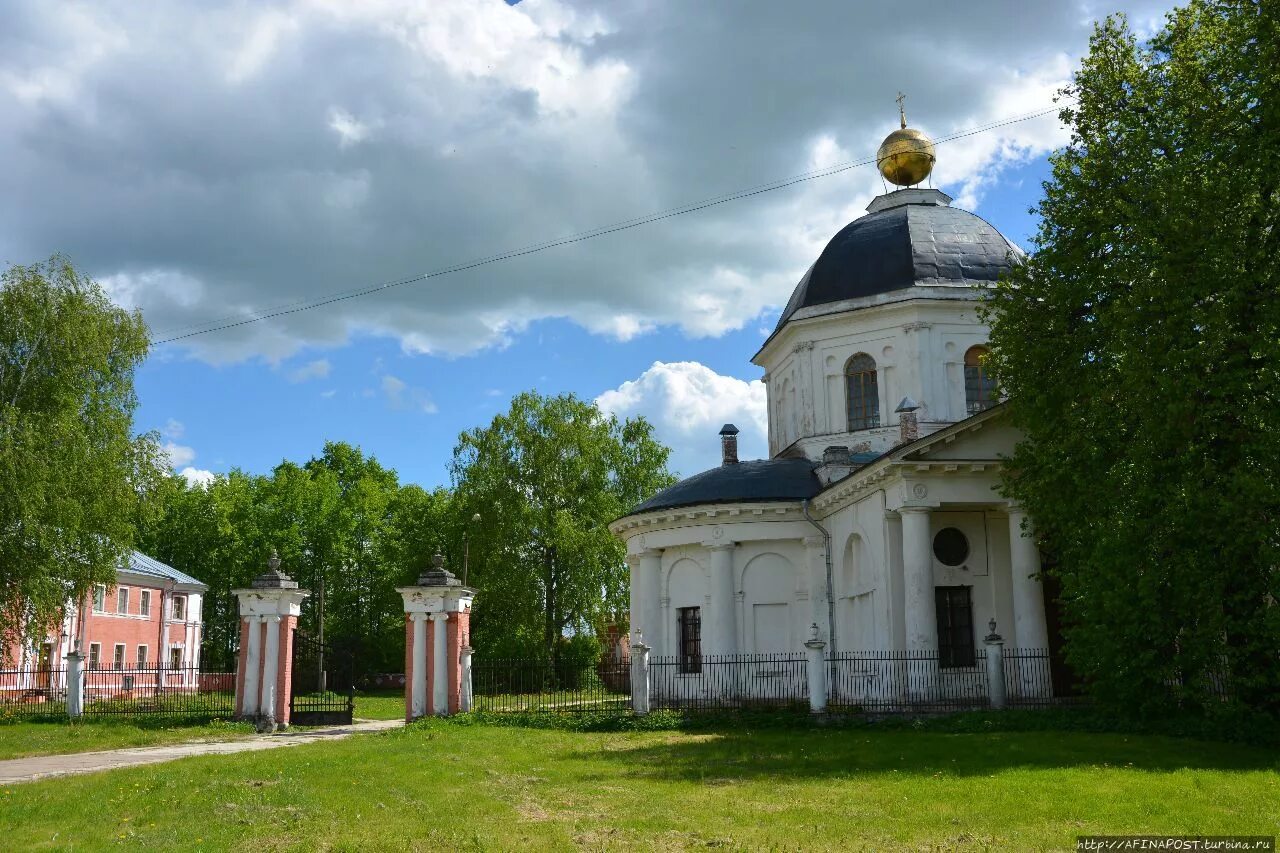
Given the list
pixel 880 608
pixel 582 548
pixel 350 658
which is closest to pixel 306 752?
pixel 350 658

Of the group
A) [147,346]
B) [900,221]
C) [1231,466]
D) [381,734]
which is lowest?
[381,734]

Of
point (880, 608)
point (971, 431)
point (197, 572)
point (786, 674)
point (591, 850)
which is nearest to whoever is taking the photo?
point (591, 850)

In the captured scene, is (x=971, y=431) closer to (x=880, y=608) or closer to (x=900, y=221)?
(x=880, y=608)

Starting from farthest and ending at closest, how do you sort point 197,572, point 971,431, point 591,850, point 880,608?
point 197,572 < point 880,608 < point 971,431 < point 591,850

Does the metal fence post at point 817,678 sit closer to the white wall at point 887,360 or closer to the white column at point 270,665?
the white wall at point 887,360

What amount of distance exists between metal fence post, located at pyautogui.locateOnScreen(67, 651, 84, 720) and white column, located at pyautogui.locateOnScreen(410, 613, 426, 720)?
22.4 feet

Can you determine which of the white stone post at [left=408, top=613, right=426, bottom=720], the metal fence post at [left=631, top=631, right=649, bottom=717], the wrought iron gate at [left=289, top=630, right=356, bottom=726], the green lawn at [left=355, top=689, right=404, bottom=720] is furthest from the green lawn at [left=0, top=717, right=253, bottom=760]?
the metal fence post at [left=631, top=631, right=649, bottom=717]

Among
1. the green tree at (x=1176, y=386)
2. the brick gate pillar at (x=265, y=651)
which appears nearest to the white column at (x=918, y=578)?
the green tree at (x=1176, y=386)

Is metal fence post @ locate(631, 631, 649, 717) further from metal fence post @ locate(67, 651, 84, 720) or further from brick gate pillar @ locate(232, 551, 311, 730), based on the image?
metal fence post @ locate(67, 651, 84, 720)

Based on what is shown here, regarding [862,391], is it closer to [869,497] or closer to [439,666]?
[869,497]

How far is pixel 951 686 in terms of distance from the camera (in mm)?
21172

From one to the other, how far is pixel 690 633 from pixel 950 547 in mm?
7164

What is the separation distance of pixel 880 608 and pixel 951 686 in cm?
208

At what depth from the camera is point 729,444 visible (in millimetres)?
30203
